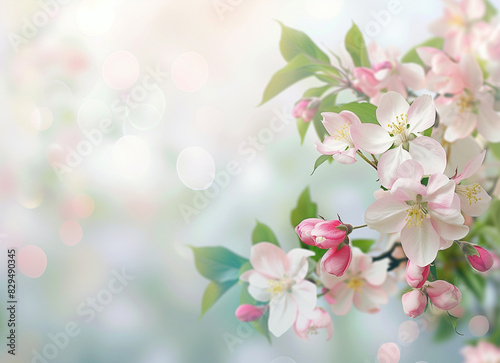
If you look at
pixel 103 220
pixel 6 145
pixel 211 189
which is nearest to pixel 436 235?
pixel 211 189

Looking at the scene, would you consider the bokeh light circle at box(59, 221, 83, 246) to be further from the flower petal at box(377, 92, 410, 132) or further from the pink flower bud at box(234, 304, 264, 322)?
the flower petal at box(377, 92, 410, 132)

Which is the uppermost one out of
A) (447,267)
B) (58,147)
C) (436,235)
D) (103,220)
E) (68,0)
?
(68,0)

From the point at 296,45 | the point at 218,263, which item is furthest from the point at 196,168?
the point at 296,45

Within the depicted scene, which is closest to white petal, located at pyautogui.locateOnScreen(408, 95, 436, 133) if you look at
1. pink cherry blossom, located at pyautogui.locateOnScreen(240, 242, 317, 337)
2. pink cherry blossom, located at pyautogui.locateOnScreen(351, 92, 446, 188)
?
pink cherry blossom, located at pyautogui.locateOnScreen(351, 92, 446, 188)

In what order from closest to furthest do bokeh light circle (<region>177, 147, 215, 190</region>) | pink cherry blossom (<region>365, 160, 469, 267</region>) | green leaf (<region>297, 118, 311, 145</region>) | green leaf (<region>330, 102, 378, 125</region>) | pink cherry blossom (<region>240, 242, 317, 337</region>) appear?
pink cherry blossom (<region>365, 160, 469, 267</region>), green leaf (<region>330, 102, 378, 125</region>), pink cherry blossom (<region>240, 242, 317, 337</region>), green leaf (<region>297, 118, 311, 145</region>), bokeh light circle (<region>177, 147, 215, 190</region>)

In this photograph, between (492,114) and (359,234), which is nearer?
(492,114)

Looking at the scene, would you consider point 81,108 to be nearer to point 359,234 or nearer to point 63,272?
point 63,272

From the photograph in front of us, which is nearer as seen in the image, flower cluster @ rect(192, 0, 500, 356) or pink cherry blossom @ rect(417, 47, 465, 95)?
flower cluster @ rect(192, 0, 500, 356)
